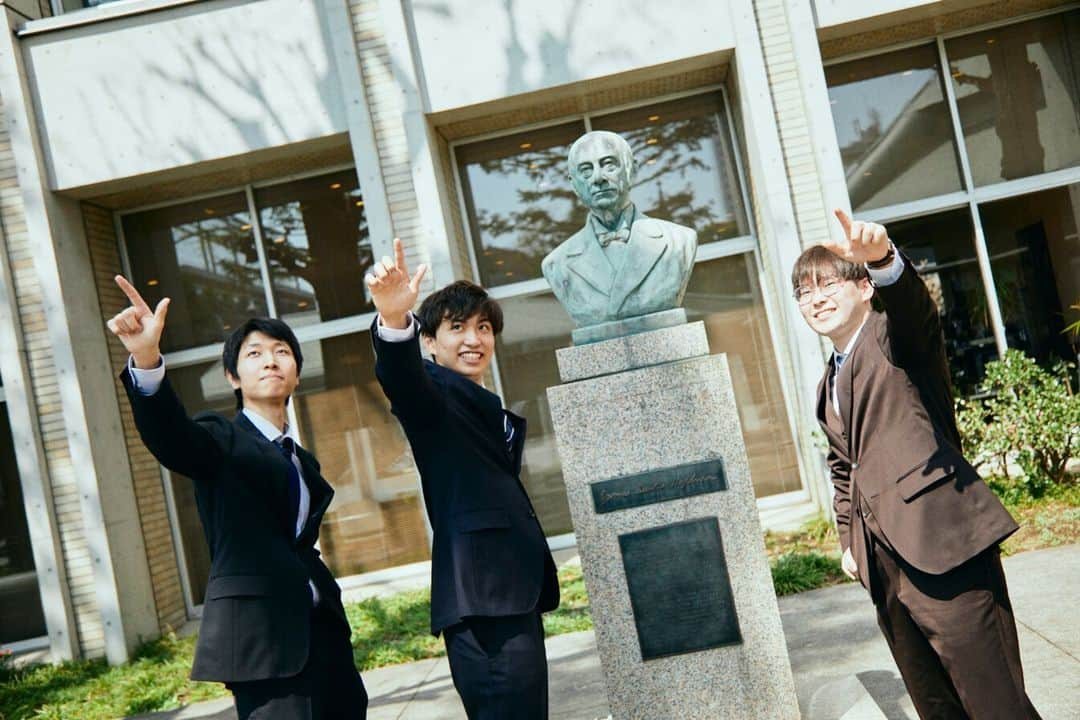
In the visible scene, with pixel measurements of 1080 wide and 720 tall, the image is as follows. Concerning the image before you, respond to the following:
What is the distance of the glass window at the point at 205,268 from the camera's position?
9852mm

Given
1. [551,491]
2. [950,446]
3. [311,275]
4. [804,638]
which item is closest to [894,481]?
[950,446]

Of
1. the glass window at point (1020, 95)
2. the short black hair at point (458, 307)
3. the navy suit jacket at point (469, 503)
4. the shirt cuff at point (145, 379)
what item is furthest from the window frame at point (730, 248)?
the shirt cuff at point (145, 379)

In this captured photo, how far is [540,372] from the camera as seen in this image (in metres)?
9.55

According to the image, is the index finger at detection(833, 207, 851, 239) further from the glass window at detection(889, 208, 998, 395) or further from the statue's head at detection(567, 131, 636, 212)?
the glass window at detection(889, 208, 998, 395)

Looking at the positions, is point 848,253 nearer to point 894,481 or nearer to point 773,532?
point 894,481

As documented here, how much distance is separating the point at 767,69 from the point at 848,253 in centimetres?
628

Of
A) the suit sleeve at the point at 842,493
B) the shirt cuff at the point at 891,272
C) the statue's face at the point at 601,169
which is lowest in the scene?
the suit sleeve at the point at 842,493

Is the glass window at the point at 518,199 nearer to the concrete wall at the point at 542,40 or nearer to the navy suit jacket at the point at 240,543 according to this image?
the concrete wall at the point at 542,40

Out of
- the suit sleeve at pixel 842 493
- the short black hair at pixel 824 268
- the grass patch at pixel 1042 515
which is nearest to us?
the short black hair at pixel 824 268

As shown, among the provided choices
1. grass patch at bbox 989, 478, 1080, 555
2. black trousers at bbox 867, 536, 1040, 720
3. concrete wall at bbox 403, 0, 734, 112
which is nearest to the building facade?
concrete wall at bbox 403, 0, 734, 112

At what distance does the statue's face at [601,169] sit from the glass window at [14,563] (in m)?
7.48

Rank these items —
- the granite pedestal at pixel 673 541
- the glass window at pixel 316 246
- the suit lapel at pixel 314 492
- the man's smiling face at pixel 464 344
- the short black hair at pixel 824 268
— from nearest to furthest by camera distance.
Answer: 1. the suit lapel at pixel 314 492
2. the short black hair at pixel 824 268
3. the man's smiling face at pixel 464 344
4. the granite pedestal at pixel 673 541
5. the glass window at pixel 316 246

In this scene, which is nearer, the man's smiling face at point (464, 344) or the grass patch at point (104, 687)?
the man's smiling face at point (464, 344)

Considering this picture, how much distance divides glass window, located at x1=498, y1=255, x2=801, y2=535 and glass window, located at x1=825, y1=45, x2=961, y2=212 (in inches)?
55.5
